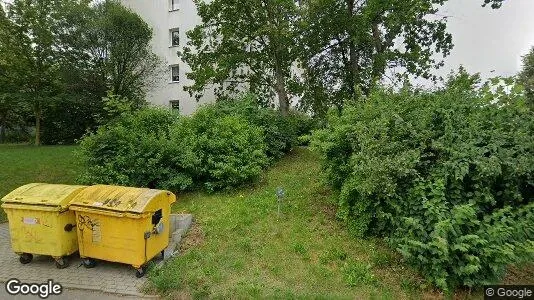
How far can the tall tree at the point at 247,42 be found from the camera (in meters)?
13.5

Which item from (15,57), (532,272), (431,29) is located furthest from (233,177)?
(15,57)

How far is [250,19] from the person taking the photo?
45.6 feet

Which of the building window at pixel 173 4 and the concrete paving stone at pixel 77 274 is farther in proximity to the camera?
the building window at pixel 173 4

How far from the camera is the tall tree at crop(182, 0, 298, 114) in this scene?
Answer: 44.2ft

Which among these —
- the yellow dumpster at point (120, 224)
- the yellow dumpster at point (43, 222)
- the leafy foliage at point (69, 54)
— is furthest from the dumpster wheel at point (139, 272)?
the leafy foliage at point (69, 54)

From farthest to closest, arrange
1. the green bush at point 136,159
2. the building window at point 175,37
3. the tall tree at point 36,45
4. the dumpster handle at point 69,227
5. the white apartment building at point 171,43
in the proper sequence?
1. the building window at point 175,37
2. the white apartment building at point 171,43
3. the tall tree at point 36,45
4. the green bush at point 136,159
5. the dumpster handle at point 69,227

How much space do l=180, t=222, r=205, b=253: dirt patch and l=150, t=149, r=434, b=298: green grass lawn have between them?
15 mm

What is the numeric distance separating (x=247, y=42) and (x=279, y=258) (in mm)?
11403

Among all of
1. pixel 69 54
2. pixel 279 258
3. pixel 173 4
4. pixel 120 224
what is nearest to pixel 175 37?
pixel 173 4

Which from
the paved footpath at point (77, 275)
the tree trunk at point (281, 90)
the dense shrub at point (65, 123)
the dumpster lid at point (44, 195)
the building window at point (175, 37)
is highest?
the building window at point (175, 37)

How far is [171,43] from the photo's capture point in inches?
947

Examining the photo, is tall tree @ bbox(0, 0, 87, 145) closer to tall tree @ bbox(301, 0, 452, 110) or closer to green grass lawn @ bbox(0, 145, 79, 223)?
green grass lawn @ bbox(0, 145, 79, 223)

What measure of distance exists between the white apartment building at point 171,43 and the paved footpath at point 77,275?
59.3 feet

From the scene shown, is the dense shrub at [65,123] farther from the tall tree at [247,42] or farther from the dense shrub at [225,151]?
the dense shrub at [225,151]
